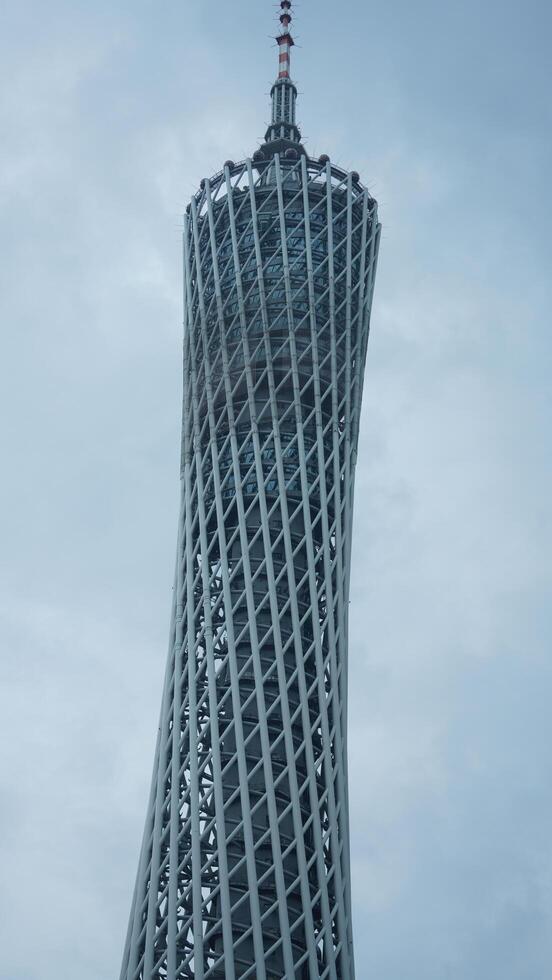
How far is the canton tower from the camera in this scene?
70.3 meters

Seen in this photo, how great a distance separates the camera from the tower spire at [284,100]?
346 ft

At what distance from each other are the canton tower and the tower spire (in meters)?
5.41

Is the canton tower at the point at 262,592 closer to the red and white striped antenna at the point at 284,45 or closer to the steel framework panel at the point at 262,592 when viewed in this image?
the steel framework panel at the point at 262,592

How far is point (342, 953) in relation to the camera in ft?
231

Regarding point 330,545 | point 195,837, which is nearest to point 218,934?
point 195,837

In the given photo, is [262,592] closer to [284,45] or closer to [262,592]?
[262,592]

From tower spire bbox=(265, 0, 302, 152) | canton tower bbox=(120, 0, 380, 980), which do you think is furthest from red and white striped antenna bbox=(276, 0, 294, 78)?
canton tower bbox=(120, 0, 380, 980)

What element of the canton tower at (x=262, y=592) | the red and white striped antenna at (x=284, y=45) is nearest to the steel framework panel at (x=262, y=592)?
the canton tower at (x=262, y=592)

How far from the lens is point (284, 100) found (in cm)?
10881

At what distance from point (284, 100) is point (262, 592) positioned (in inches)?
1845

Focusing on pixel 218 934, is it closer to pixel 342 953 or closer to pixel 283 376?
pixel 342 953

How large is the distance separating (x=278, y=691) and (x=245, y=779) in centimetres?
660

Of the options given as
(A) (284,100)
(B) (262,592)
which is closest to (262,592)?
→ (B) (262,592)

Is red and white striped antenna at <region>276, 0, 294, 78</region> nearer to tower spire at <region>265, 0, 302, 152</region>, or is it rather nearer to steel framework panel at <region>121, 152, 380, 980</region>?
tower spire at <region>265, 0, 302, 152</region>
